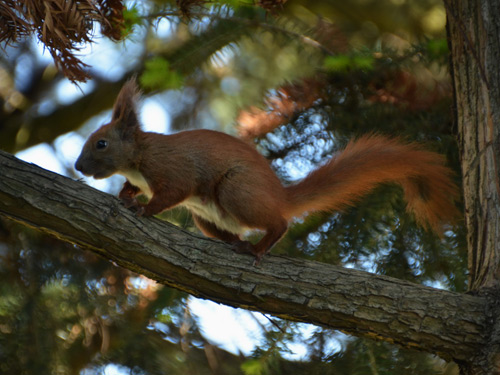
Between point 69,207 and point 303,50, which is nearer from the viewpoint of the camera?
point 69,207

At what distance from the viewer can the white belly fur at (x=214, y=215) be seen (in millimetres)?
2875

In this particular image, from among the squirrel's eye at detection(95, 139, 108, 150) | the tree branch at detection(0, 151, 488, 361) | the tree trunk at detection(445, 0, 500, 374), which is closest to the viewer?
the tree branch at detection(0, 151, 488, 361)

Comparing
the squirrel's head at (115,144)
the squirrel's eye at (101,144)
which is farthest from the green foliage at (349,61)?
the squirrel's eye at (101,144)

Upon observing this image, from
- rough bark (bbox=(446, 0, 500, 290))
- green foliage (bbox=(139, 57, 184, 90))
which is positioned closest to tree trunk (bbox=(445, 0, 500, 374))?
rough bark (bbox=(446, 0, 500, 290))

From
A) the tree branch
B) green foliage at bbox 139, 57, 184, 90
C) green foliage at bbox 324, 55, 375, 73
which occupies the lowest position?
the tree branch

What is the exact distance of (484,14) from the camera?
2561mm

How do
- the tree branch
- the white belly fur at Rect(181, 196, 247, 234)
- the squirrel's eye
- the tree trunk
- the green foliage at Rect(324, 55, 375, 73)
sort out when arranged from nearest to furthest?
the tree branch < the tree trunk < the green foliage at Rect(324, 55, 375, 73) < the white belly fur at Rect(181, 196, 247, 234) < the squirrel's eye

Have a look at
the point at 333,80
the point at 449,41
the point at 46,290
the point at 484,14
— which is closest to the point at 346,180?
the point at 333,80

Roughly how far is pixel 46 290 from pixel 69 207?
102cm

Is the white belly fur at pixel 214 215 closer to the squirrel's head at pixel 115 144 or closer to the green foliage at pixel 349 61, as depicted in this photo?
the squirrel's head at pixel 115 144

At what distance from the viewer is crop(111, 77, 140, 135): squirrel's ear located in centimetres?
301

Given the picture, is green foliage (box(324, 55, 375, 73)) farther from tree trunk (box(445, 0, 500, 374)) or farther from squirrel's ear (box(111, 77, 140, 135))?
squirrel's ear (box(111, 77, 140, 135))

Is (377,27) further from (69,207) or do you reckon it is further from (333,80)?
(69,207)

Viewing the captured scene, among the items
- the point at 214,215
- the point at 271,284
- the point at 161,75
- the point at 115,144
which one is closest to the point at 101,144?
the point at 115,144
